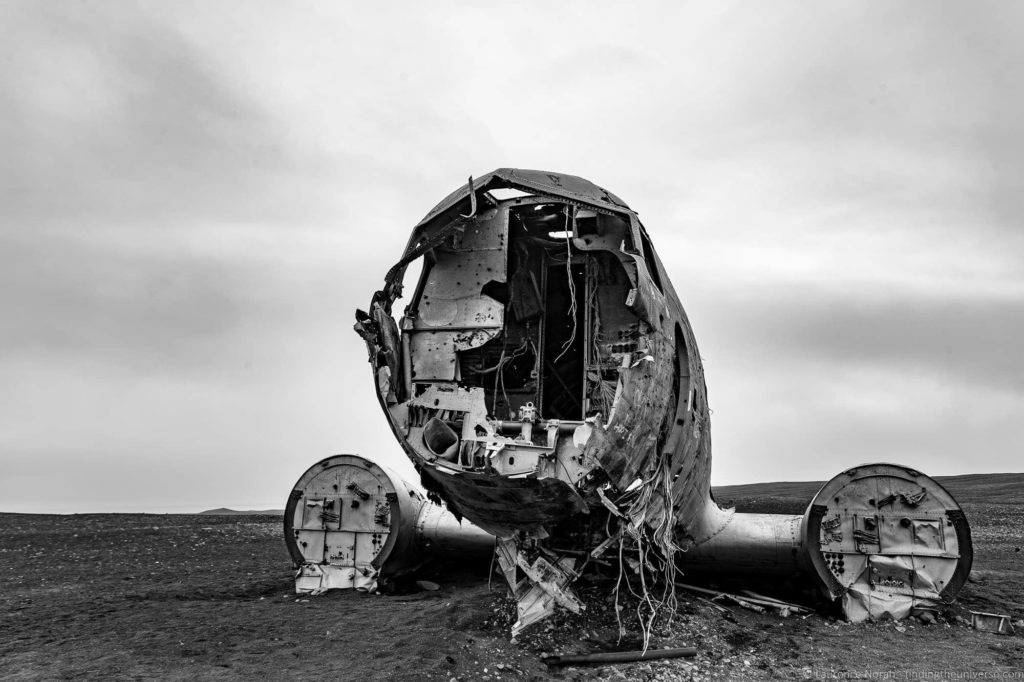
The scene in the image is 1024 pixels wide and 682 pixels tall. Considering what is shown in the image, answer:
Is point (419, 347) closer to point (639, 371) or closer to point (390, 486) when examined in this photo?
point (639, 371)

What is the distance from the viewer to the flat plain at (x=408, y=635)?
6.37 m

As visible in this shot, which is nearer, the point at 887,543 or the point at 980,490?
the point at 887,543

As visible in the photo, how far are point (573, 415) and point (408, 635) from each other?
9.10ft

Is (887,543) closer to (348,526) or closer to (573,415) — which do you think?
(573,415)

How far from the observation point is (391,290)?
22.3ft

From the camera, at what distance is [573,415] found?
8.02m

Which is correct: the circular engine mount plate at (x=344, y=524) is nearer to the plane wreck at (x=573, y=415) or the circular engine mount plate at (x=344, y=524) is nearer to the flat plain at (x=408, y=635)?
the flat plain at (x=408, y=635)

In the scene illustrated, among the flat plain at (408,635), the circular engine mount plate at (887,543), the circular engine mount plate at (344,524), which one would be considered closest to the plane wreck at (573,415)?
the circular engine mount plate at (887,543)

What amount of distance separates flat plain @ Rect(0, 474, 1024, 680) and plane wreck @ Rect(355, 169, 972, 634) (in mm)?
421

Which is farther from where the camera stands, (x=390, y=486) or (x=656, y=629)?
(x=390, y=486)

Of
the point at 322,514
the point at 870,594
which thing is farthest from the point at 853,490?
the point at 322,514

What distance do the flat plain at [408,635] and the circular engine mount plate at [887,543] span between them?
0.29 meters

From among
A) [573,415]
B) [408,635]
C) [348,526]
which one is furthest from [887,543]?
[348,526]

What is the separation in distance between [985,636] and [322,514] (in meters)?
8.04
